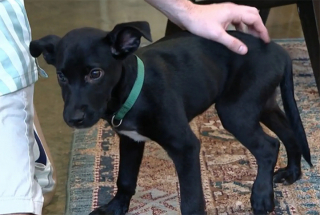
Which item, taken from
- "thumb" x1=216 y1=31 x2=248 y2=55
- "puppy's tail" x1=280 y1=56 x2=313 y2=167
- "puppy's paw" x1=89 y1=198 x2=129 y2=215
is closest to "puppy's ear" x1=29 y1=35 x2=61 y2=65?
"thumb" x1=216 y1=31 x2=248 y2=55

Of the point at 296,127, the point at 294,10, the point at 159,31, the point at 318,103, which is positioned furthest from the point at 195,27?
the point at 294,10

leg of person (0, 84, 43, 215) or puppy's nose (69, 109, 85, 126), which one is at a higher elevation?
puppy's nose (69, 109, 85, 126)

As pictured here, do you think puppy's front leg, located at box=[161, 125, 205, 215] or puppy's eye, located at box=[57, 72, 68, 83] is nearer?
puppy's eye, located at box=[57, 72, 68, 83]

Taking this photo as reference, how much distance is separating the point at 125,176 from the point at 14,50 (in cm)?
70

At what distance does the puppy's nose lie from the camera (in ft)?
4.59

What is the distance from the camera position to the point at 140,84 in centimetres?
159

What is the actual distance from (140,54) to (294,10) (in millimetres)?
2755

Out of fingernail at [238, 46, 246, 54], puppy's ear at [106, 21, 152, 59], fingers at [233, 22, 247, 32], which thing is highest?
puppy's ear at [106, 21, 152, 59]

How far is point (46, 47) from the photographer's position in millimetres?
1519

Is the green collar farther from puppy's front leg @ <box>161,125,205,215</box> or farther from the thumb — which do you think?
the thumb

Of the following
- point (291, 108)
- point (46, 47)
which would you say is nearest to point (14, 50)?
point (46, 47)

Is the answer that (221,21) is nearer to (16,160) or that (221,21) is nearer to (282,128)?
(282,128)

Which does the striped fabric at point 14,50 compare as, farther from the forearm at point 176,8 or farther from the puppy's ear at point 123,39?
the forearm at point 176,8

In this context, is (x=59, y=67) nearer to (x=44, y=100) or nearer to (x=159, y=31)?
(x=44, y=100)
